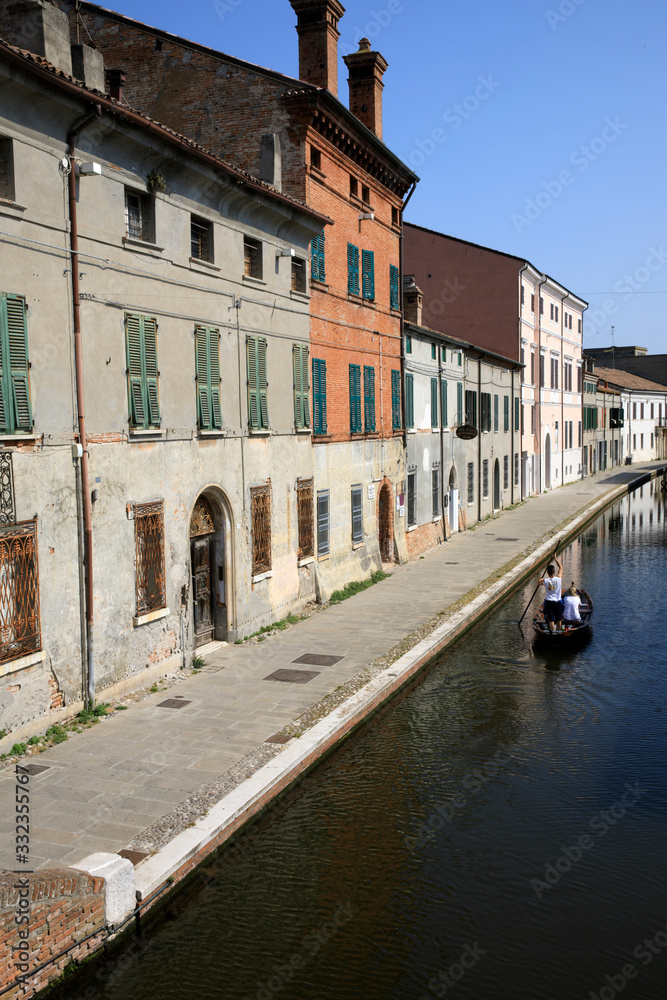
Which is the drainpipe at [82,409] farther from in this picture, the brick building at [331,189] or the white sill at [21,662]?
the brick building at [331,189]

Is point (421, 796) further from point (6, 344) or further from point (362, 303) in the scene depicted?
point (362, 303)

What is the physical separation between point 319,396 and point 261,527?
4386 mm

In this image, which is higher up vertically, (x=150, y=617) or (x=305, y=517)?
(x=305, y=517)

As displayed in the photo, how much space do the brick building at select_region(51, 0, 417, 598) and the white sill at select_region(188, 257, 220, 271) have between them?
1386mm

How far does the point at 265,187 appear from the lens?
16625 millimetres

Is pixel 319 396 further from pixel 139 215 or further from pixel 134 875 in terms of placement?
pixel 134 875

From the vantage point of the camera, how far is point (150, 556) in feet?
45.6

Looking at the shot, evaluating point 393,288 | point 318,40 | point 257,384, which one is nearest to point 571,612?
point 257,384

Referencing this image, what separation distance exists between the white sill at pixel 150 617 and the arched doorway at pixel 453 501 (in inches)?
792

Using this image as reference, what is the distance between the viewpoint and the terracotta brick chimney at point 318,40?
21.6m

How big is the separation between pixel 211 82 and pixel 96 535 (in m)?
12.6

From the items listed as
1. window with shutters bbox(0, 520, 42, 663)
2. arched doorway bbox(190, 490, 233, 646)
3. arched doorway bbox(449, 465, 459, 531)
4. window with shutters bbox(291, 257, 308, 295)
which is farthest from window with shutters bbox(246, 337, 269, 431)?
arched doorway bbox(449, 465, 459, 531)

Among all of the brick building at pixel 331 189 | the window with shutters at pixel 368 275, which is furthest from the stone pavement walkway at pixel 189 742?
the window with shutters at pixel 368 275

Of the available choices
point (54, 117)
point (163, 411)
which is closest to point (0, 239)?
point (54, 117)
